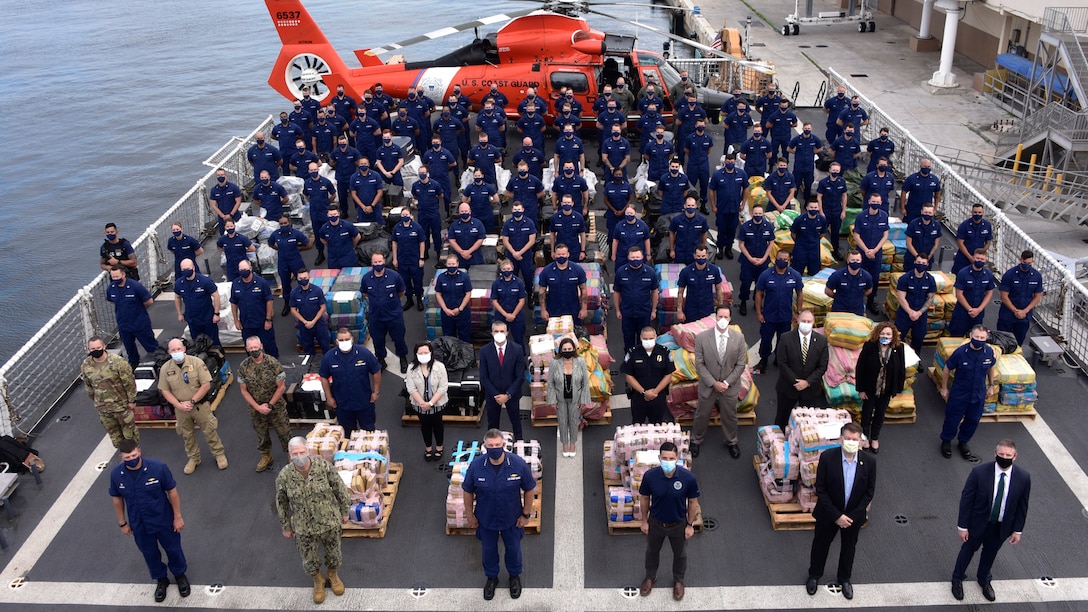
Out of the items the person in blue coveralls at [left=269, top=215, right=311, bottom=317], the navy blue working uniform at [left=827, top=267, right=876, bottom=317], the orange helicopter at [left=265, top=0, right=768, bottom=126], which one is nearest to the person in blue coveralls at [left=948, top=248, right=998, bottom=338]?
the navy blue working uniform at [left=827, top=267, right=876, bottom=317]

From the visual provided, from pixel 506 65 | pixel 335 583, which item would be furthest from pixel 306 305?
pixel 506 65

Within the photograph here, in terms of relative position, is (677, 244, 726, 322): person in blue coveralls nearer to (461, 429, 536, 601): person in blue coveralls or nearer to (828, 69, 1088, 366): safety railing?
(461, 429, 536, 601): person in blue coveralls

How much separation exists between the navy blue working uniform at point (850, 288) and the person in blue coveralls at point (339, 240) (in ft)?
21.4

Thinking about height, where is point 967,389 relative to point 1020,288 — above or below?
below

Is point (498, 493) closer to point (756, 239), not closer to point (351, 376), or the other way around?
point (351, 376)

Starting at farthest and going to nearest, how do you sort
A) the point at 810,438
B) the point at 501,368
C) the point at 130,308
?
the point at 130,308 → the point at 501,368 → the point at 810,438

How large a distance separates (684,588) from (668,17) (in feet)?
165

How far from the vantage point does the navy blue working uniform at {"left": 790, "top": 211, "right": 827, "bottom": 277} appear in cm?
1112

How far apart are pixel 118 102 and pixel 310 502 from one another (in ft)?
113

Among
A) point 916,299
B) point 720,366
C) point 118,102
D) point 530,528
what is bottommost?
point 118,102

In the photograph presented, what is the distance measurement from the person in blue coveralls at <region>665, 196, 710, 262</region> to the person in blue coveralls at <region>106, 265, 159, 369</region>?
22.9 feet

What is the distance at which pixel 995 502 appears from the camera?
248 inches

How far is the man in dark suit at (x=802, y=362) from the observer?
8.14m

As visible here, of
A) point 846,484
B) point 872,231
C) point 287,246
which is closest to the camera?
point 846,484
